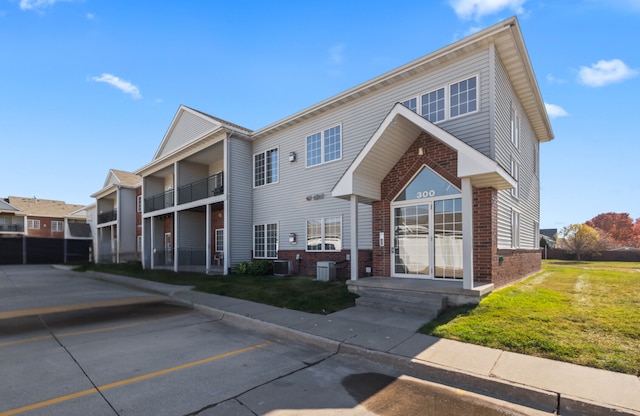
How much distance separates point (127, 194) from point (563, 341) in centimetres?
3291

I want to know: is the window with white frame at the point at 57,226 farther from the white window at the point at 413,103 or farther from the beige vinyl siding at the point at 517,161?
the beige vinyl siding at the point at 517,161

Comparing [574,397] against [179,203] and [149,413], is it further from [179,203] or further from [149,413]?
[179,203]

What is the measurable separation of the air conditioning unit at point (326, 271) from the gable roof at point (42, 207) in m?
47.5

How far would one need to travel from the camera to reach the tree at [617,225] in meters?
60.4

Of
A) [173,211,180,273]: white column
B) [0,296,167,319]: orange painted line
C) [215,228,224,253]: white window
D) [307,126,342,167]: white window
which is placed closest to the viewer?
[0,296,167,319]: orange painted line

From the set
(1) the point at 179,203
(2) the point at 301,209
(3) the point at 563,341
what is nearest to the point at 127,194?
(1) the point at 179,203

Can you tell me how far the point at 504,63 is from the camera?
10.7 meters

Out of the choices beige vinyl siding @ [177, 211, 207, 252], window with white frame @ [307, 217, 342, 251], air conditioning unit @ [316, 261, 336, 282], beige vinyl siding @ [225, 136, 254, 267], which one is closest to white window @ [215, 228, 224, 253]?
beige vinyl siding @ [177, 211, 207, 252]

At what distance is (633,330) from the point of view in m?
5.80

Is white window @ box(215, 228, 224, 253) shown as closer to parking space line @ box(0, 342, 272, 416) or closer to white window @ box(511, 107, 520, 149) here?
parking space line @ box(0, 342, 272, 416)

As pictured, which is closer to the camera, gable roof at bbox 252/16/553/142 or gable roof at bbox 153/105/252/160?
gable roof at bbox 252/16/553/142

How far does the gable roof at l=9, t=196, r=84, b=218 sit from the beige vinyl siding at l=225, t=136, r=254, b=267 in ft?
136

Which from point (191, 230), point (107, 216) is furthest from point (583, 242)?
point (107, 216)

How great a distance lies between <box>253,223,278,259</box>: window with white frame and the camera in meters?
16.9
